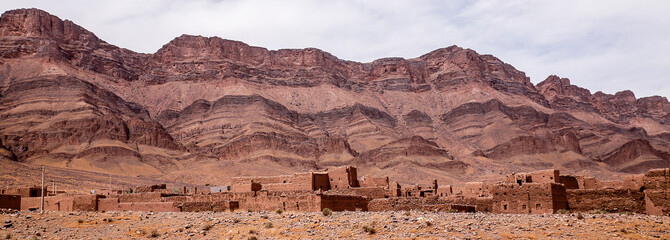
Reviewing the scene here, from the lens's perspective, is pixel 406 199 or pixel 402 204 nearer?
pixel 402 204

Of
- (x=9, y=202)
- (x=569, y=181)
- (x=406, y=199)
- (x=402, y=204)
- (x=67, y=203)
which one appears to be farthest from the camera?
(x=67, y=203)

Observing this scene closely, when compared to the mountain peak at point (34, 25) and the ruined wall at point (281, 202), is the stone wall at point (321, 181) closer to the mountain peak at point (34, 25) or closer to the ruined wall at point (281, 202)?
the ruined wall at point (281, 202)

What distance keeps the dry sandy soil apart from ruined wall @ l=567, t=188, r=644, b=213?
439cm

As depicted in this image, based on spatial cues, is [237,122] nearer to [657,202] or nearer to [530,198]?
[530,198]

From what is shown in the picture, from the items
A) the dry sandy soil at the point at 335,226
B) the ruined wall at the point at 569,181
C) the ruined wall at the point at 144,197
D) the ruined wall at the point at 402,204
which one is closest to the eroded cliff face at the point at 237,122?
the ruined wall at the point at 144,197

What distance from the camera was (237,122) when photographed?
15838 centimetres

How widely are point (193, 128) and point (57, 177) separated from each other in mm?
70873

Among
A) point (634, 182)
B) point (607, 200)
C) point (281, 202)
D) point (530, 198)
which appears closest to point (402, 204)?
point (281, 202)

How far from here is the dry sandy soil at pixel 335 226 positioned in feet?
75.4

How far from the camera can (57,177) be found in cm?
9081

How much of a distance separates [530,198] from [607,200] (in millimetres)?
3501

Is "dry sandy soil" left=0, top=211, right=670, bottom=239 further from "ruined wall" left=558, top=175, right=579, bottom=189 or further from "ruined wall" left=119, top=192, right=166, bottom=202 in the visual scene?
"ruined wall" left=558, top=175, right=579, bottom=189

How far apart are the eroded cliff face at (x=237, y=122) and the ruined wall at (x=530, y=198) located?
76.8 meters

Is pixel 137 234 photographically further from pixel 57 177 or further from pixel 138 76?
pixel 138 76
